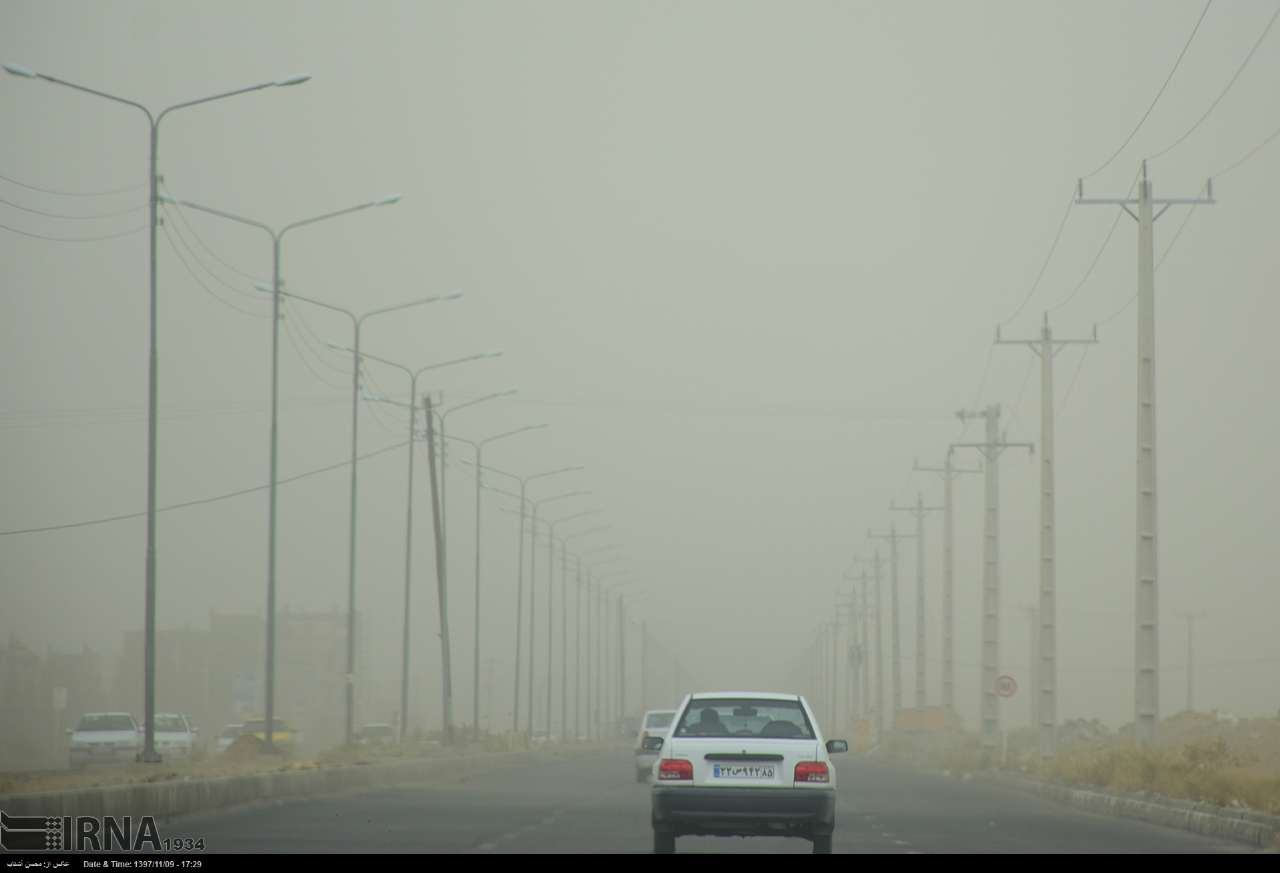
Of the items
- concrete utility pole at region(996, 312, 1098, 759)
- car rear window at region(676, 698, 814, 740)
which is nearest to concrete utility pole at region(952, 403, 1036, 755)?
concrete utility pole at region(996, 312, 1098, 759)

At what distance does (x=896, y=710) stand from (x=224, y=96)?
78.2m

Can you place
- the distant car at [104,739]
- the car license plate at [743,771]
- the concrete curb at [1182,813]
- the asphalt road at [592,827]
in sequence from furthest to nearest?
the distant car at [104,739], the concrete curb at [1182,813], the asphalt road at [592,827], the car license plate at [743,771]

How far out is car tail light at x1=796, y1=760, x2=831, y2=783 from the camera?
22859mm

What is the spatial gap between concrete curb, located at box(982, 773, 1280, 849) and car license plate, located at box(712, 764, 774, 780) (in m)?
7.68

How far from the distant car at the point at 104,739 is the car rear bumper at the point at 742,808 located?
41509 mm

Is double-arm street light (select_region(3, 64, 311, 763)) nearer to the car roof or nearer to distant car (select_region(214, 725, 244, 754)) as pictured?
the car roof

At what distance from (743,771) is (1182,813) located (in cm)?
1181

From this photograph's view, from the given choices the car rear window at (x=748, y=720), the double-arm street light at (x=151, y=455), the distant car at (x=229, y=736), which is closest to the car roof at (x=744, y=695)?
the car rear window at (x=748, y=720)

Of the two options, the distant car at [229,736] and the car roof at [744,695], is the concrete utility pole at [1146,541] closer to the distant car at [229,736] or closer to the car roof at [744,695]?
the car roof at [744,695]

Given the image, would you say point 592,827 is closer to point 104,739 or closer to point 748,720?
point 748,720

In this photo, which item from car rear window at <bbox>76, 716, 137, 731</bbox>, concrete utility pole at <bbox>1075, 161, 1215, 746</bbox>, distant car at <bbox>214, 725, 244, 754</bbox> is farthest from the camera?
distant car at <bbox>214, 725, 244, 754</bbox>

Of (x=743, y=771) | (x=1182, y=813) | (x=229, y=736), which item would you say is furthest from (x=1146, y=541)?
(x=229, y=736)

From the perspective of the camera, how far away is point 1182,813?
106 feet

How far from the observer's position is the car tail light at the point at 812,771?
2286cm
